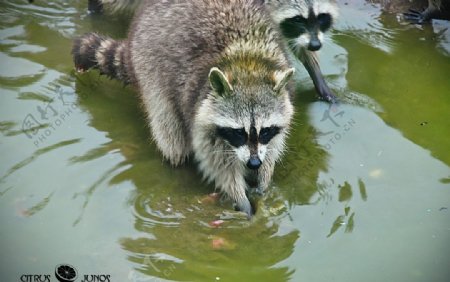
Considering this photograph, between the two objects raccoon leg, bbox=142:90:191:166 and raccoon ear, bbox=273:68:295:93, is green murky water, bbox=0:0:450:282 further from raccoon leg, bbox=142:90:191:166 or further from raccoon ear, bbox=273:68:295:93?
raccoon ear, bbox=273:68:295:93

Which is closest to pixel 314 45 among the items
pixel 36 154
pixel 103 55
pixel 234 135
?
pixel 234 135

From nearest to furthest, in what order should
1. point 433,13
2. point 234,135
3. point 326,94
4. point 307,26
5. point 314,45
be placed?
1. point 234,135
2. point 314,45
3. point 307,26
4. point 326,94
5. point 433,13

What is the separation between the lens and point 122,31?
607 centimetres

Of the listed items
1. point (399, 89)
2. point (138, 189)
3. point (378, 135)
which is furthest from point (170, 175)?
point (399, 89)

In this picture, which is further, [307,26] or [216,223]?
[307,26]

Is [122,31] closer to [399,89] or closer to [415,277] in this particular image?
[399,89]

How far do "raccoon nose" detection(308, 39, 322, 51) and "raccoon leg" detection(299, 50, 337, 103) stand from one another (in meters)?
0.29

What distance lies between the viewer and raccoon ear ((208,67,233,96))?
150 inches

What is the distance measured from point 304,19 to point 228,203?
5.33 feet

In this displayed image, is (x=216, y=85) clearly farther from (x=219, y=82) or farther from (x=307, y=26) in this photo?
(x=307, y=26)

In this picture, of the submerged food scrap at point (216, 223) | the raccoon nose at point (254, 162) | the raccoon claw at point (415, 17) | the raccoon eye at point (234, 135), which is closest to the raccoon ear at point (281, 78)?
the raccoon eye at point (234, 135)

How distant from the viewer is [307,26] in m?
5.03

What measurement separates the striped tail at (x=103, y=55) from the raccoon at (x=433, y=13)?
2.86 meters

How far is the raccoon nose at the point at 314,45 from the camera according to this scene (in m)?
4.92
